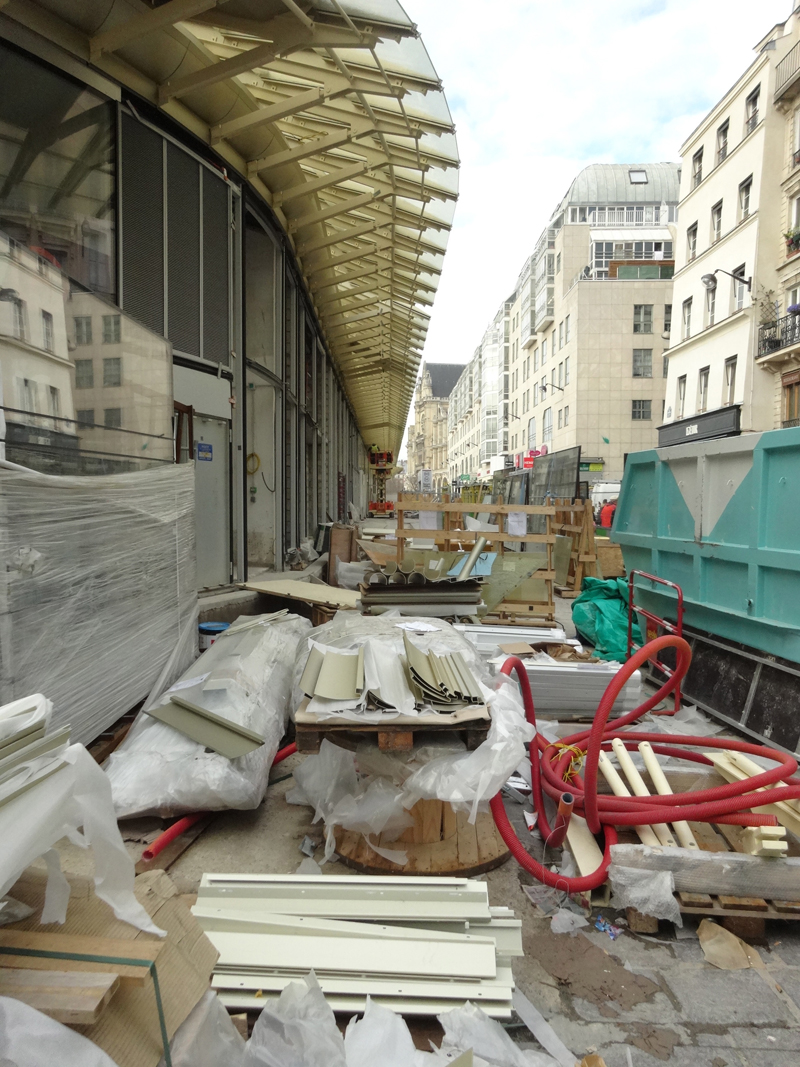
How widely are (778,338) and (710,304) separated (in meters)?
5.20

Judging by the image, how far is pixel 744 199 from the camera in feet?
83.2

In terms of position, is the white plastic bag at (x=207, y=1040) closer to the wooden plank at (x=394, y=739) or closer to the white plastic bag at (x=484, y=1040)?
the white plastic bag at (x=484, y=1040)

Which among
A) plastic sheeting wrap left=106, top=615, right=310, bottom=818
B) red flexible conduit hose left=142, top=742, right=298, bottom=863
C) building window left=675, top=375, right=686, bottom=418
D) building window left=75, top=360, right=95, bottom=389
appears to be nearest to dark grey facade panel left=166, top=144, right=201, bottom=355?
building window left=75, top=360, right=95, bottom=389

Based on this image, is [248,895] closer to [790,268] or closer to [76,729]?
[76,729]

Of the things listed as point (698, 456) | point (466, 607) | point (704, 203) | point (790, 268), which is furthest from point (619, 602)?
point (704, 203)

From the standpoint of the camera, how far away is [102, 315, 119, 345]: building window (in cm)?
436

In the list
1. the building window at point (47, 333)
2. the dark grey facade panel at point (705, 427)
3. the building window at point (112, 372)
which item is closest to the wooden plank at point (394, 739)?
the building window at point (47, 333)

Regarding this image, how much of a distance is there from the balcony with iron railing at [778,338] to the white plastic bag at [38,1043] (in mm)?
26700

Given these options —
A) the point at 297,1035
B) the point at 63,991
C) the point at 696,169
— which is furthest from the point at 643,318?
the point at 63,991

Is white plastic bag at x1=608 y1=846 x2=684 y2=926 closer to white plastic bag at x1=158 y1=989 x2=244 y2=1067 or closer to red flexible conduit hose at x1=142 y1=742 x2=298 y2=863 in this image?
white plastic bag at x1=158 y1=989 x2=244 y2=1067

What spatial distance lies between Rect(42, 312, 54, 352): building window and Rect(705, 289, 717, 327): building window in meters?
29.7

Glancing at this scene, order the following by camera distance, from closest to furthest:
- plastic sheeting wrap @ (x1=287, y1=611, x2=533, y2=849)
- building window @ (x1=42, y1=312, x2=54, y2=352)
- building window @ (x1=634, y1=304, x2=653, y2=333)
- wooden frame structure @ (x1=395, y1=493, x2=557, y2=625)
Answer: plastic sheeting wrap @ (x1=287, y1=611, x2=533, y2=849) → building window @ (x1=42, y1=312, x2=54, y2=352) → wooden frame structure @ (x1=395, y1=493, x2=557, y2=625) → building window @ (x1=634, y1=304, x2=653, y2=333)

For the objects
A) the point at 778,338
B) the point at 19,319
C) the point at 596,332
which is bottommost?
the point at 19,319

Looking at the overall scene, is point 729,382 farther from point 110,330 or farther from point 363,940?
point 363,940
